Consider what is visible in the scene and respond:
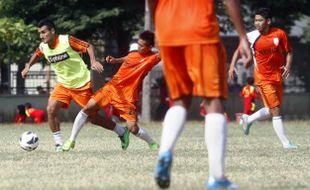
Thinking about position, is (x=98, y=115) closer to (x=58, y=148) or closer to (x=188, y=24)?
(x=58, y=148)

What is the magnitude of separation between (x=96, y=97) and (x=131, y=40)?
2341cm

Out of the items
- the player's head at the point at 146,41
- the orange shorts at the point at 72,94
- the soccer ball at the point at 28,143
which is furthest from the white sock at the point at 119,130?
the soccer ball at the point at 28,143

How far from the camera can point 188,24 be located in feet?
29.5

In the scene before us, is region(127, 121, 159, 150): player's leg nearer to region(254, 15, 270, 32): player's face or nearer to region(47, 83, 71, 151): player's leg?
region(47, 83, 71, 151): player's leg

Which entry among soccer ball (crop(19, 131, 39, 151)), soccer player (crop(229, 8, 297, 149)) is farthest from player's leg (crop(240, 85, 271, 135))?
soccer ball (crop(19, 131, 39, 151))

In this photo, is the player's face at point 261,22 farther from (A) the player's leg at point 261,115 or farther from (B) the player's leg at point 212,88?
(B) the player's leg at point 212,88

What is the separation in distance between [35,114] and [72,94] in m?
16.9

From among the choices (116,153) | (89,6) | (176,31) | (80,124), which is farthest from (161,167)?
(89,6)

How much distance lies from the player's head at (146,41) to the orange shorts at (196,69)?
6.64m

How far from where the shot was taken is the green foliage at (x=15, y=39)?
33.5 meters

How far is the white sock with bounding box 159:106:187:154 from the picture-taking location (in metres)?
8.95

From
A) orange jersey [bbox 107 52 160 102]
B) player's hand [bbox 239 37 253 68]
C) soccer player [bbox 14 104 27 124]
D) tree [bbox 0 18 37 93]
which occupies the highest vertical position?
player's hand [bbox 239 37 253 68]

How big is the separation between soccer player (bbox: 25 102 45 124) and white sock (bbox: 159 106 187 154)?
23.8 m

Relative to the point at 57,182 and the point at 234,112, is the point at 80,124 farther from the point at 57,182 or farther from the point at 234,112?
the point at 234,112
